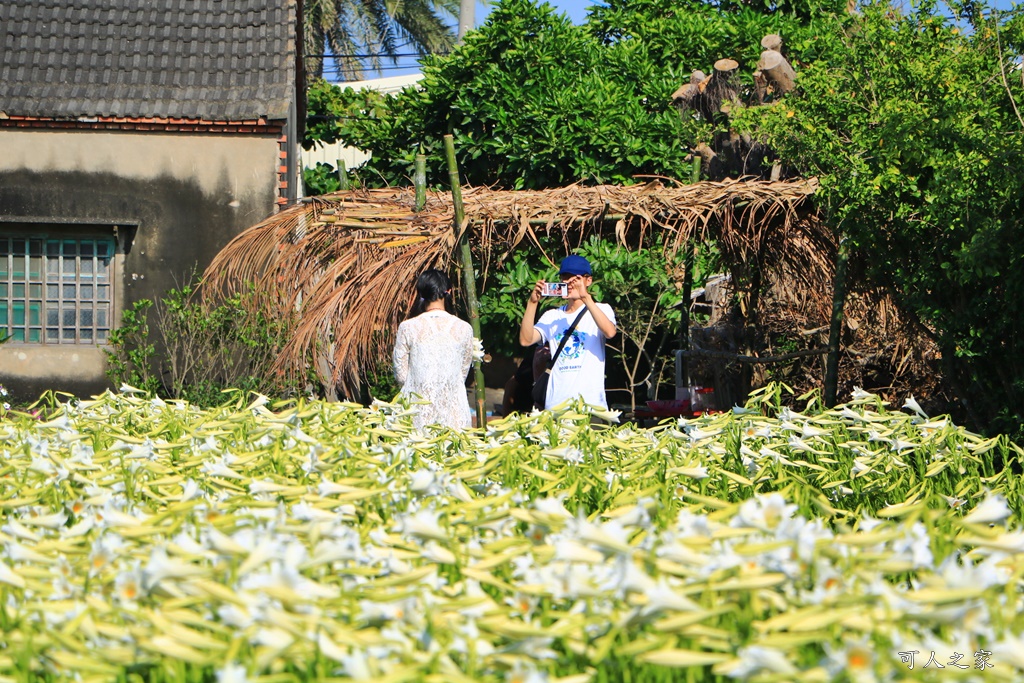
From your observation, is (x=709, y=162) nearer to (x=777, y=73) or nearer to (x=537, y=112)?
(x=777, y=73)

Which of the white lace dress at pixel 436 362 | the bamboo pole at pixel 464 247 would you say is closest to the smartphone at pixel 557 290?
the white lace dress at pixel 436 362

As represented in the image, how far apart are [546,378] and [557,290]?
484mm

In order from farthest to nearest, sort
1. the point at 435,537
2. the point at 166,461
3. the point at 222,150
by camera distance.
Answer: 1. the point at 222,150
2. the point at 166,461
3. the point at 435,537

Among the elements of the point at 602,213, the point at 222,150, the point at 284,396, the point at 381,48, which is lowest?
the point at 284,396

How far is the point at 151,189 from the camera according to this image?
11414 mm

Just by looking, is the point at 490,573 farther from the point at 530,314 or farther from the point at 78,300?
the point at 78,300

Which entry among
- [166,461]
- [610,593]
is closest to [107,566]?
[610,593]

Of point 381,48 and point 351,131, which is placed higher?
point 381,48

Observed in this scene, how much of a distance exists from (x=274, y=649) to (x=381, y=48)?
26.2m

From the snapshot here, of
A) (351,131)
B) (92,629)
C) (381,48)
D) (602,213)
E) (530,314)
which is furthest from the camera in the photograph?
(381,48)

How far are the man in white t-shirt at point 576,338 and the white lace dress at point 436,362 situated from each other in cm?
47

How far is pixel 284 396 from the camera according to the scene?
31.2 feet

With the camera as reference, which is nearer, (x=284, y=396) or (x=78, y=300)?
(x=284, y=396)

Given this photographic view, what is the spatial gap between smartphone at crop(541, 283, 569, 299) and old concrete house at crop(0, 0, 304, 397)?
234 inches
